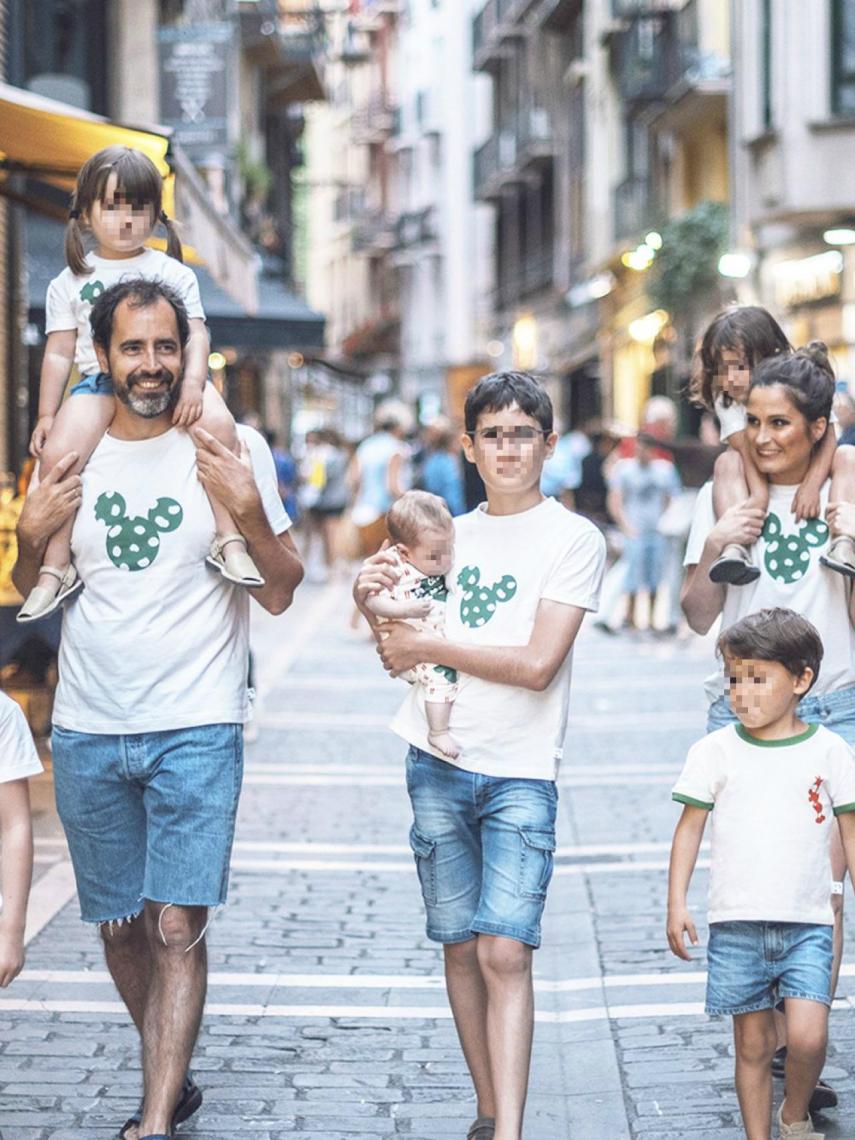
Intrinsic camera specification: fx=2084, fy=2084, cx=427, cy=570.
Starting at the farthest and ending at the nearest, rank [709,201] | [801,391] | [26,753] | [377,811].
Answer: [709,201]
[377,811]
[801,391]
[26,753]

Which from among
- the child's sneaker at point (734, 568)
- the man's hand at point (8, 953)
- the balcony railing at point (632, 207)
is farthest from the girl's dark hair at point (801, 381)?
the balcony railing at point (632, 207)

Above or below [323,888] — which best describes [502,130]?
above

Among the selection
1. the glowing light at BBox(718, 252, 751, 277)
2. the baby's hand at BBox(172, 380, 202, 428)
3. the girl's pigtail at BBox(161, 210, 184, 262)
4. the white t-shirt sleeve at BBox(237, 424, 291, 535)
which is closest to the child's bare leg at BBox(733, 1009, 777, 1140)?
the white t-shirt sleeve at BBox(237, 424, 291, 535)

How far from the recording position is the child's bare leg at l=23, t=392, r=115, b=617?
487 cm

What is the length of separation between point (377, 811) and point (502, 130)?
40.3m

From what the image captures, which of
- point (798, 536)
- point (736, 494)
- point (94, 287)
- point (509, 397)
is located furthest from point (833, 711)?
point (94, 287)

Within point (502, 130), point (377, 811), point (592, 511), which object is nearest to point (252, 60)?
point (502, 130)

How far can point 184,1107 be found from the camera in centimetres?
518

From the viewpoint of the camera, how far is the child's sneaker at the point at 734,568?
197 inches

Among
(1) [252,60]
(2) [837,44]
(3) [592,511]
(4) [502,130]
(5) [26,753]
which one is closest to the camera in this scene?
(5) [26,753]

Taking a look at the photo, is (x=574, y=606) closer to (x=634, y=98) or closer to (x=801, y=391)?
(x=801, y=391)

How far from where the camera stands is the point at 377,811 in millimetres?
9773

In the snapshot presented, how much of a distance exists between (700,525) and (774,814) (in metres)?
1.04

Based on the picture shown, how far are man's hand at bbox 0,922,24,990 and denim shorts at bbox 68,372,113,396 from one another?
1293 mm
